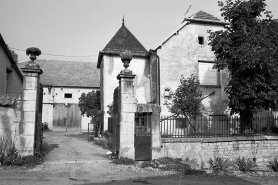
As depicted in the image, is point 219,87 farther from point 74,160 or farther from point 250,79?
point 74,160

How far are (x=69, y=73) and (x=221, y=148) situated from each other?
20313mm

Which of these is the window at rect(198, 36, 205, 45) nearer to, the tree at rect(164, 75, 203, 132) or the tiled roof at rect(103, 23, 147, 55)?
the tiled roof at rect(103, 23, 147, 55)

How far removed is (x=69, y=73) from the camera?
1078 inches

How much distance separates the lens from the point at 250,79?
41.7 ft

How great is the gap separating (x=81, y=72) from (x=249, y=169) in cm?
2214

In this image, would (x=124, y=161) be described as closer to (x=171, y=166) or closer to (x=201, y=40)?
(x=171, y=166)

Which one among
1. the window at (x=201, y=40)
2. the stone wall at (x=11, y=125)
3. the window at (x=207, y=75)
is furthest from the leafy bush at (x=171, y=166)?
the window at (x=201, y=40)

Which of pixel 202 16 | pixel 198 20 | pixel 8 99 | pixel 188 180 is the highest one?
pixel 202 16

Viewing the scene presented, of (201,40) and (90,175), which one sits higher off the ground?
(201,40)

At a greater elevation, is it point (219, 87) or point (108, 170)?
point (219, 87)

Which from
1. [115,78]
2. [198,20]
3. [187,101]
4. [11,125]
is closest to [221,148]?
[187,101]

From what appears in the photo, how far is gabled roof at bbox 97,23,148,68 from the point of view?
17094 mm

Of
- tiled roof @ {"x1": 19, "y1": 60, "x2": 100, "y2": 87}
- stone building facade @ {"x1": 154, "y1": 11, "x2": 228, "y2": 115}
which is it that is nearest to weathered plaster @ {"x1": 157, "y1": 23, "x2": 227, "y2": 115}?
stone building facade @ {"x1": 154, "y1": 11, "x2": 228, "y2": 115}

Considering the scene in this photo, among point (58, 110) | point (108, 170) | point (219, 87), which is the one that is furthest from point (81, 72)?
point (108, 170)
